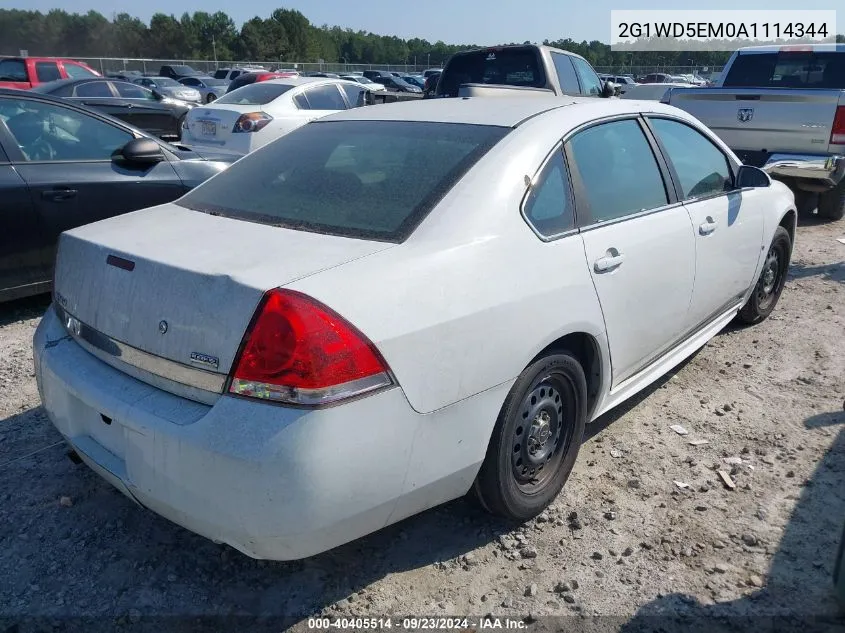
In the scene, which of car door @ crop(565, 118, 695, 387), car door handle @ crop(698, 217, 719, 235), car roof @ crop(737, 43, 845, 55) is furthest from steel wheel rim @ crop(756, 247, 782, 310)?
car roof @ crop(737, 43, 845, 55)

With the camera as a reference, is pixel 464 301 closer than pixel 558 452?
Yes

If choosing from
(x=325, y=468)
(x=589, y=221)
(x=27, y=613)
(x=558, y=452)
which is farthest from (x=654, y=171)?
(x=27, y=613)

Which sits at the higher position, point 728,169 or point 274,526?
point 728,169

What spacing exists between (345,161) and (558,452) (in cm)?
151

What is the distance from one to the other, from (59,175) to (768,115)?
6.70 meters

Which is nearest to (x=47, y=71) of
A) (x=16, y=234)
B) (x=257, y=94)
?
(x=257, y=94)

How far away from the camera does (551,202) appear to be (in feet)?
9.10

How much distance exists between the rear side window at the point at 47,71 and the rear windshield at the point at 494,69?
12232 millimetres

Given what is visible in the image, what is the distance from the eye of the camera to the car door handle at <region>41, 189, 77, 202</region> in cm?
469

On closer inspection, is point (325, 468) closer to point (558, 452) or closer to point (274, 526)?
point (274, 526)

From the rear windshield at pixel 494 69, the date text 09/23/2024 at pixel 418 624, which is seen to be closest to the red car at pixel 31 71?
the rear windshield at pixel 494 69

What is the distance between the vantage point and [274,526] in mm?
2018

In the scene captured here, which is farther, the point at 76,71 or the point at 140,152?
the point at 76,71

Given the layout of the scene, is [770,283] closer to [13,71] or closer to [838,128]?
[838,128]
